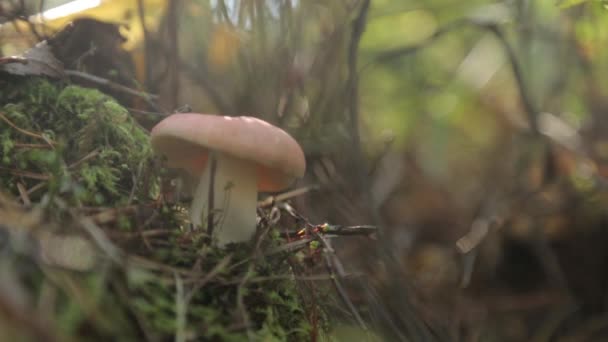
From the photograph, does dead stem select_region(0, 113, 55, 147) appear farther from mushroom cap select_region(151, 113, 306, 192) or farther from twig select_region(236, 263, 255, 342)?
twig select_region(236, 263, 255, 342)

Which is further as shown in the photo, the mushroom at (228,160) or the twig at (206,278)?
the mushroom at (228,160)

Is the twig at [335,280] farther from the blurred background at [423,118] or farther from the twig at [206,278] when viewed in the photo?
the twig at [206,278]

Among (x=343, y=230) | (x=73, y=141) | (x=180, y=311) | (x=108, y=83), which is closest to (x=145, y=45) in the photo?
(x=108, y=83)

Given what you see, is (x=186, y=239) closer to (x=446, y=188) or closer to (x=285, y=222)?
(x=285, y=222)

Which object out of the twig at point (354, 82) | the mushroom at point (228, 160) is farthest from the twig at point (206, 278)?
the twig at point (354, 82)

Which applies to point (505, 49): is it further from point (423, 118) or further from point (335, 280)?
point (335, 280)

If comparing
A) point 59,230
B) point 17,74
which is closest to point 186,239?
point 59,230

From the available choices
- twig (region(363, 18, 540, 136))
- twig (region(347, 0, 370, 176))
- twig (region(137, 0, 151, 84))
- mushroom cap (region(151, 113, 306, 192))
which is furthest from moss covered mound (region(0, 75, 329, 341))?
twig (region(363, 18, 540, 136))
